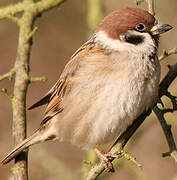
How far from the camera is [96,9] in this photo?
3979 millimetres

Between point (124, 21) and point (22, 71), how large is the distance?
77 centimetres

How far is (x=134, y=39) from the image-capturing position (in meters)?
3.32

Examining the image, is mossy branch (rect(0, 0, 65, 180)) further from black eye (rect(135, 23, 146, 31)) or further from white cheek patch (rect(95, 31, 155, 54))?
black eye (rect(135, 23, 146, 31))

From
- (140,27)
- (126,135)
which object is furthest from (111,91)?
(140,27)

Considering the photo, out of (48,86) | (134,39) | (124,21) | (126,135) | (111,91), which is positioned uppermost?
(124,21)

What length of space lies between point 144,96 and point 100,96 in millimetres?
293

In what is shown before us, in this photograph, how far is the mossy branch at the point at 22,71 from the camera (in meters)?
3.25

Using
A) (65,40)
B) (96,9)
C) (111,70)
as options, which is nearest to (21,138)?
(111,70)

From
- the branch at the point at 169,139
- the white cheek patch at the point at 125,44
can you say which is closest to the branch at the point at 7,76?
the white cheek patch at the point at 125,44

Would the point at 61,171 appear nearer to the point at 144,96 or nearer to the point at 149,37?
the point at 144,96

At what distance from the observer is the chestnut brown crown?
322 cm

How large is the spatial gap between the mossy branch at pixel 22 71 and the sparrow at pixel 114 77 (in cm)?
11

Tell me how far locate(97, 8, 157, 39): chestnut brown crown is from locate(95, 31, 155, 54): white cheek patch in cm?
4

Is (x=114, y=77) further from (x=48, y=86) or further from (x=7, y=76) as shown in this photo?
(x=48, y=86)
